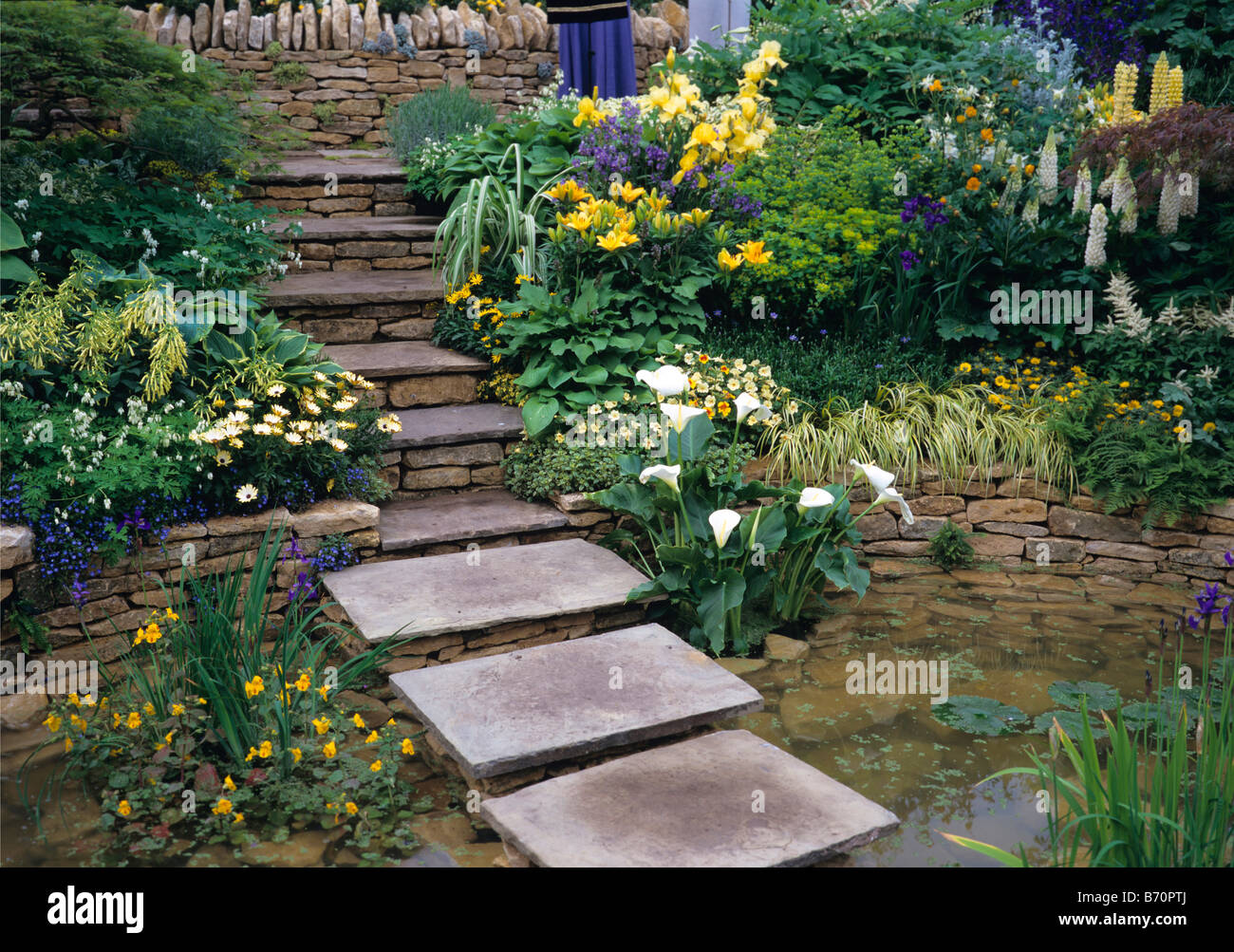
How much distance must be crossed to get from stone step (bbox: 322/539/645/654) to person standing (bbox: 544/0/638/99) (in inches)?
201

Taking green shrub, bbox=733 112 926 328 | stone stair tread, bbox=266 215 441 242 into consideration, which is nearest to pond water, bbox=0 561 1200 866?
green shrub, bbox=733 112 926 328

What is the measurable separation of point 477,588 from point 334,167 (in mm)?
5318

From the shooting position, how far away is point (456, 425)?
5270mm

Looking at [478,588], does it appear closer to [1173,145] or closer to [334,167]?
[1173,145]

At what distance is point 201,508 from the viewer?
4145mm

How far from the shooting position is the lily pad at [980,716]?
3605mm

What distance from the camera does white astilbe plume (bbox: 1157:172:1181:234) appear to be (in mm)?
5239

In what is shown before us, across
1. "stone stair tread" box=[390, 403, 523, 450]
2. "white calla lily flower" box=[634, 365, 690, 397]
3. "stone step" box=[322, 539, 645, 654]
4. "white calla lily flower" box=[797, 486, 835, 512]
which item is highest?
"white calla lily flower" box=[634, 365, 690, 397]

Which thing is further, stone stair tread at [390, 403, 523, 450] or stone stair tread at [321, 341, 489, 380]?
stone stair tread at [321, 341, 489, 380]

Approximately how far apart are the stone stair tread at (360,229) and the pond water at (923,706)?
153 inches

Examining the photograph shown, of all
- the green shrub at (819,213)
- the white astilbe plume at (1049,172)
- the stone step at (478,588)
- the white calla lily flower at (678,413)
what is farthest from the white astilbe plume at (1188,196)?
the stone step at (478,588)

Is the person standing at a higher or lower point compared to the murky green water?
higher

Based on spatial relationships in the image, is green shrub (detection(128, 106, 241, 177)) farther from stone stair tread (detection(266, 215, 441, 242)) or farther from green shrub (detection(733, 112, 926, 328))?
green shrub (detection(733, 112, 926, 328))
